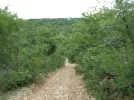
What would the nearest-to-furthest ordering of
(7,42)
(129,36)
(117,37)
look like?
(129,36) → (117,37) → (7,42)

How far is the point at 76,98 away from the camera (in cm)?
1295

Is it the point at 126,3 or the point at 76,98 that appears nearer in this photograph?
the point at 126,3

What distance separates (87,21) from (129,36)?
34.7ft

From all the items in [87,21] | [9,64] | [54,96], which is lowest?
[54,96]

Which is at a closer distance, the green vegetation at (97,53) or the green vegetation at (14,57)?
the green vegetation at (97,53)

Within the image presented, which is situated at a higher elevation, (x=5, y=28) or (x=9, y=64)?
(x=5, y=28)

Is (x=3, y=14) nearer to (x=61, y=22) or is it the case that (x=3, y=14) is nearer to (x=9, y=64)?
(x=9, y=64)

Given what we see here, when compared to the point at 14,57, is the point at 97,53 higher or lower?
higher

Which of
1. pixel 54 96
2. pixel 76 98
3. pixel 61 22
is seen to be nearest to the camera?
pixel 76 98

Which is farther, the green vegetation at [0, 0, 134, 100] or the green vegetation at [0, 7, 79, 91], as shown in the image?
the green vegetation at [0, 7, 79, 91]

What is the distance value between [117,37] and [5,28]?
832cm

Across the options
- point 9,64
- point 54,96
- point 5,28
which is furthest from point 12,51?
point 54,96

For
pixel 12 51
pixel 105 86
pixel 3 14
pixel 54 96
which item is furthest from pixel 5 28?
pixel 105 86

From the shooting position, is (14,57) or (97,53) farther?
(14,57)
